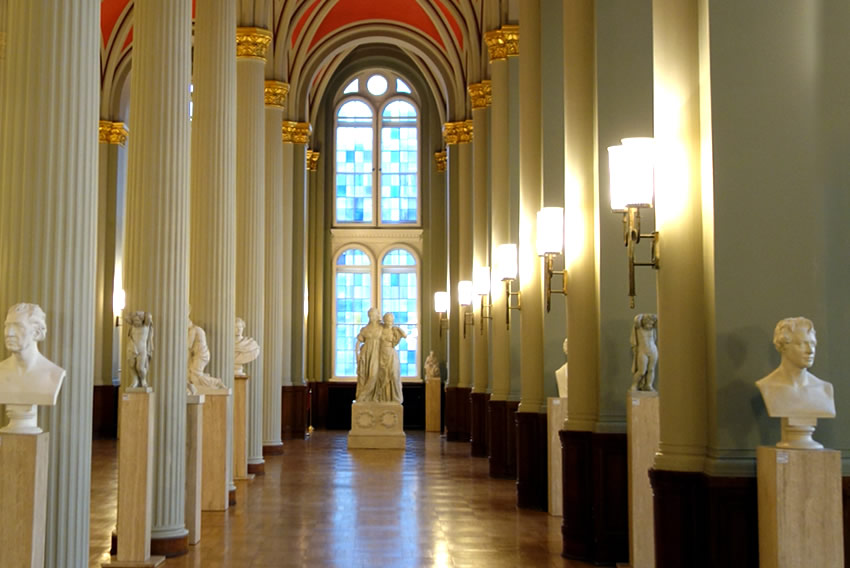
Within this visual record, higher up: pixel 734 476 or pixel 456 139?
pixel 456 139

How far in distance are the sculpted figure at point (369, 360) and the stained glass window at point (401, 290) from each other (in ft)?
27.5

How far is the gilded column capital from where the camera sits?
69.7ft

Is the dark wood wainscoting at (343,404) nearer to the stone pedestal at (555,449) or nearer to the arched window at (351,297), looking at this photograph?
the arched window at (351,297)

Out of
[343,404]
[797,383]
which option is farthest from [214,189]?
[343,404]

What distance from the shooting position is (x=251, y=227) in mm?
16406

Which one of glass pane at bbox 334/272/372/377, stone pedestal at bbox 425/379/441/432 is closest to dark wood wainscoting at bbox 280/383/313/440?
stone pedestal at bbox 425/379/441/432

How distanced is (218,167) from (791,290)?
8.47m

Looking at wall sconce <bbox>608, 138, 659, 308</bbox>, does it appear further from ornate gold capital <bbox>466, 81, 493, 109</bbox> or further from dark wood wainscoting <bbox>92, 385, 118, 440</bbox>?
dark wood wainscoting <bbox>92, 385, 118, 440</bbox>

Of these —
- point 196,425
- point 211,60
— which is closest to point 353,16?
point 211,60

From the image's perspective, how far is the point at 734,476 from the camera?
5.62m

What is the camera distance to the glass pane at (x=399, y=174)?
31859 millimetres

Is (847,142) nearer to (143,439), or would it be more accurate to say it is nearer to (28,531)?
(28,531)

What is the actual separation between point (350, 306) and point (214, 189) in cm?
1886

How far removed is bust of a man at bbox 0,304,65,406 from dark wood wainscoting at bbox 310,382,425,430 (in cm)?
2402
